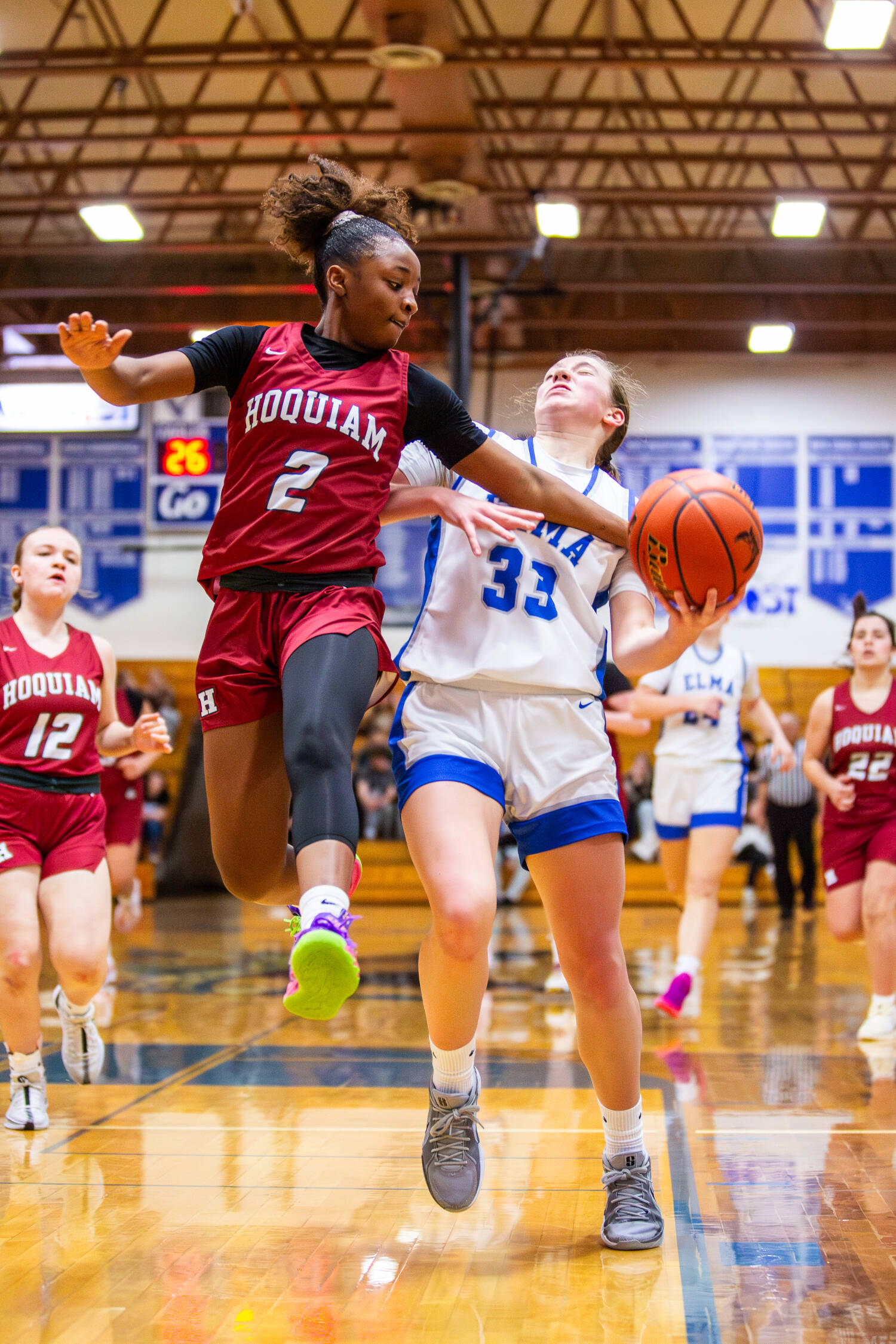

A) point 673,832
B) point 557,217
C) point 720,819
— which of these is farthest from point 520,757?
point 557,217

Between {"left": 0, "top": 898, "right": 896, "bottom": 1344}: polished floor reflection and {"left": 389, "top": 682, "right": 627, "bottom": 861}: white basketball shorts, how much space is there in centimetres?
93

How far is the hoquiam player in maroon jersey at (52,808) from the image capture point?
4199 mm

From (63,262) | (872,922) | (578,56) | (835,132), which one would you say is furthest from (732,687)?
(63,262)

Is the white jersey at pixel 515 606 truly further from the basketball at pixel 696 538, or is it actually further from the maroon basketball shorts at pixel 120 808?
the maroon basketball shorts at pixel 120 808

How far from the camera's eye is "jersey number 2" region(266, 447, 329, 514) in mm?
2865

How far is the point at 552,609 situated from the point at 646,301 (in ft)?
45.9

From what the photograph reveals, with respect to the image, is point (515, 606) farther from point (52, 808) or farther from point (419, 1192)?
point (52, 808)

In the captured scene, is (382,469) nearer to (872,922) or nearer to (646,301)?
(872,922)

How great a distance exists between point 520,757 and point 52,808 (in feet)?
6.69

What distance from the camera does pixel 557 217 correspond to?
11.8 meters

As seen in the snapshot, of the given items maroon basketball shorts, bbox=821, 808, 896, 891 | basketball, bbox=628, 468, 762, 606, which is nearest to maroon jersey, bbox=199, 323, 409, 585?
basketball, bbox=628, 468, 762, 606

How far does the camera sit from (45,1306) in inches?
105

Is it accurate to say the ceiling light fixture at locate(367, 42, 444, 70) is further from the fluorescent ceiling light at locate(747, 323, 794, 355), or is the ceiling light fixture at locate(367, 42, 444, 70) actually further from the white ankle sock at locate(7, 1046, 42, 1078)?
the white ankle sock at locate(7, 1046, 42, 1078)

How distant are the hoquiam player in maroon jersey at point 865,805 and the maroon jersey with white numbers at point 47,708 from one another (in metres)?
3.21
